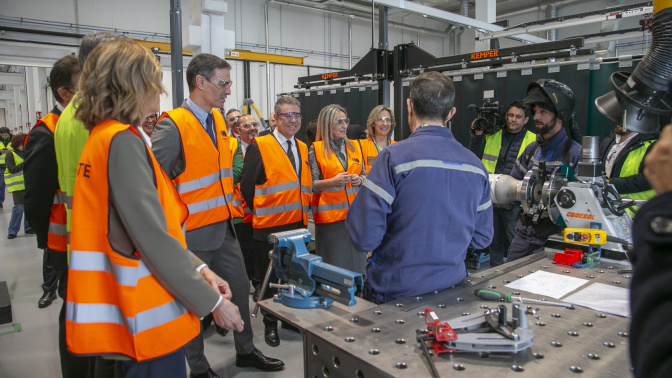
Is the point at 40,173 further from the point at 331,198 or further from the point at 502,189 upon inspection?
the point at 502,189

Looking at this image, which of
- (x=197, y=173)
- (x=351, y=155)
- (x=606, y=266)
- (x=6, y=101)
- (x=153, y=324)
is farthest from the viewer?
(x=6, y=101)

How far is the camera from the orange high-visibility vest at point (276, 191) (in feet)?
10.5

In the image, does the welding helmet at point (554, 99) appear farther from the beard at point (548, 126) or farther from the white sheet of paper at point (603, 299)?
the white sheet of paper at point (603, 299)

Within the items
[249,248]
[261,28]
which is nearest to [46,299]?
[249,248]

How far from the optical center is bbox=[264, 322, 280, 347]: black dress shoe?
302cm

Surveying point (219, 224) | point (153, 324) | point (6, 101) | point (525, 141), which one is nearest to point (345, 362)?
point (153, 324)

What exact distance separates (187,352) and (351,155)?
1906mm

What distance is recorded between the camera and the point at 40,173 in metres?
2.03

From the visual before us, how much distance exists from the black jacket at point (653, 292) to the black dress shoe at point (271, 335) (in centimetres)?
269

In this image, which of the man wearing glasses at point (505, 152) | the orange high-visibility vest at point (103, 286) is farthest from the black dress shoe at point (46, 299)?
the man wearing glasses at point (505, 152)

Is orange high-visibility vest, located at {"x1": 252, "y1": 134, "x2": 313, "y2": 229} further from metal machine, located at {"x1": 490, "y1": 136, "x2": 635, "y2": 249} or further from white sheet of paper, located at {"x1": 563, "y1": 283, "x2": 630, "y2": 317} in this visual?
white sheet of paper, located at {"x1": 563, "y1": 283, "x2": 630, "y2": 317}

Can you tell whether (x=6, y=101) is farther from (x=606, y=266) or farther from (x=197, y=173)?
(x=606, y=266)

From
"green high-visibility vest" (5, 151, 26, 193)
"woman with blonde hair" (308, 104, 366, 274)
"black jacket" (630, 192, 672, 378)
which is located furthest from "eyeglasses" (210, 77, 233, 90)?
"green high-visibility vest" (5, 151, 26, 193)

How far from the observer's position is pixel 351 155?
11.8 feet
